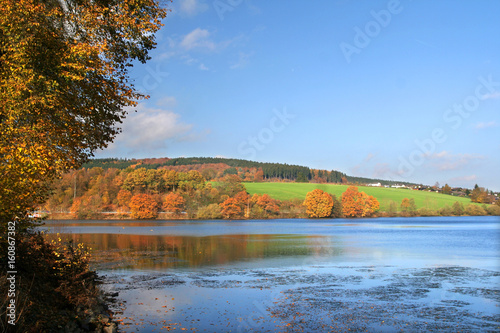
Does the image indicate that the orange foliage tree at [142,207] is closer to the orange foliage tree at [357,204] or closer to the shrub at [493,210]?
the orange foliage tree at [357,204]

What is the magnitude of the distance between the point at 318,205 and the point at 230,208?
2564cm

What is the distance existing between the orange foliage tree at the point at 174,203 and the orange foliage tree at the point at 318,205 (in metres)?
35.3

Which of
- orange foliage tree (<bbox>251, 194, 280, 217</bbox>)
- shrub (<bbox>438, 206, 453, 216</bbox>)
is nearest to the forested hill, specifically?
orange foliage tree (<bbox>251, 194, 280, 217</bbox>)

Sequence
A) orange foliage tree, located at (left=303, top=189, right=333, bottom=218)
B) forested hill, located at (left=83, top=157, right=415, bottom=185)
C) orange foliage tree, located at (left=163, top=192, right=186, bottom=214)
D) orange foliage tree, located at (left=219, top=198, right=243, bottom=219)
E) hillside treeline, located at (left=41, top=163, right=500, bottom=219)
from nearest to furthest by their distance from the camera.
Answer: hillside treeline, located at (left=41, top=163, right=500, bottom=219) < orange foliage tree, located at (left=163, top=192, right=186, bottom=214) < orange foliage tree, located at (left=219, top=198, right=243, bottom=219) < orange foliage tree, located at (left=303, top=189, right=333, bottom=218) < forested hill, located at (left=83, top=157, right=415, bottom=185)

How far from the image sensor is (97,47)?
500 inches

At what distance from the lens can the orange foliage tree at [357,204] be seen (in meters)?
116

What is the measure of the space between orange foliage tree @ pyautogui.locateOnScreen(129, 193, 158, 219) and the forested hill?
3310cm

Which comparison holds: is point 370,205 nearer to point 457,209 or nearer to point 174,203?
point 457,209

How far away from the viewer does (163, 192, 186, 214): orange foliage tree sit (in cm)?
10400

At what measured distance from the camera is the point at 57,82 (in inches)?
454

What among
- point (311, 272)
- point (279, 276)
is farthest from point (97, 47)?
point (311, 272)

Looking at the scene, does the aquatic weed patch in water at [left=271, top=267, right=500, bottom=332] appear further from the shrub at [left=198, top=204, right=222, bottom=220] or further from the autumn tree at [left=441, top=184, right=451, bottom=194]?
the autumn tree at [left=441, top=184, right=451, bottom=194]

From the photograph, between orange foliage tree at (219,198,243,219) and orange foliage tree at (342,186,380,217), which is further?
orange foliage tree at (342,186,380,217)

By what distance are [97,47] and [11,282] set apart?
7.55 m
